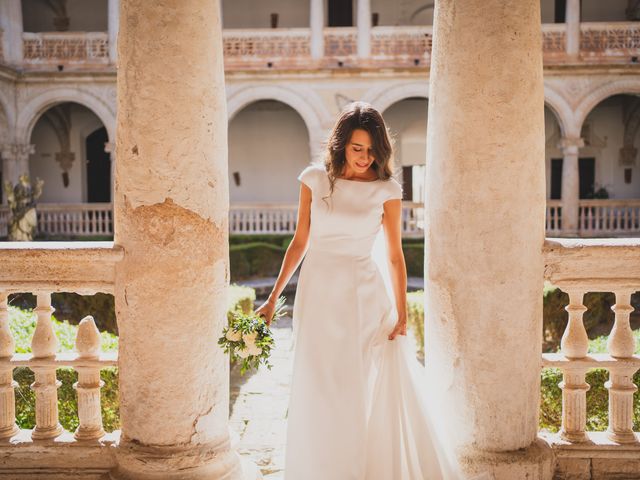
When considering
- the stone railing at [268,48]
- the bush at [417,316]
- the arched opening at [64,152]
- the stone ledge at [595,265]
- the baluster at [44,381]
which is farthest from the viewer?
the arched opening at [64,152]

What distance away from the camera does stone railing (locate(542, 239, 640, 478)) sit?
2.48m

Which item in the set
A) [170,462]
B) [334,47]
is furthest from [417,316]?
[334,47]

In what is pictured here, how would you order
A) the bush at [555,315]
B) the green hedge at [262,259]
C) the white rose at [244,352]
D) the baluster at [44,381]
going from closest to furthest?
the white rose at [244,352]
the baluster at [44,381]
the bush at [555,315]
the green hedge at [262,259]

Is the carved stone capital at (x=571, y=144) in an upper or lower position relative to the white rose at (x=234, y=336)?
upper

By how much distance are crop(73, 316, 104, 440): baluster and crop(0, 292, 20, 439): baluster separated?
0.97 ft

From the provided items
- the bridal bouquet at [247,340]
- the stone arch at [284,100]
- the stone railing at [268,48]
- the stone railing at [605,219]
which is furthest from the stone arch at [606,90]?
the bridal bouquet at [247,340]

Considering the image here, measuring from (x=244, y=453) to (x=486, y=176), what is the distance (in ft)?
7.94

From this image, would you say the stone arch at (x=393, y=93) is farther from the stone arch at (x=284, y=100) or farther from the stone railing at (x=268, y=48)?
the stone railing at (x=268, y=48)

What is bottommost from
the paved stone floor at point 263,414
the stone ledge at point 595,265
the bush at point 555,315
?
the paved stone floor at point 263,414

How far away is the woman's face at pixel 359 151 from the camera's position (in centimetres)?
242

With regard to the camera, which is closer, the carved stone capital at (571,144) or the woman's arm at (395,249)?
the woman's arm at (395,249)

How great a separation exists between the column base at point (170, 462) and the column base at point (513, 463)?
3.24 ft

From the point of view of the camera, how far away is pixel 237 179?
1794cm

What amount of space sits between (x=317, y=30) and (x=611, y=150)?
9.07m
